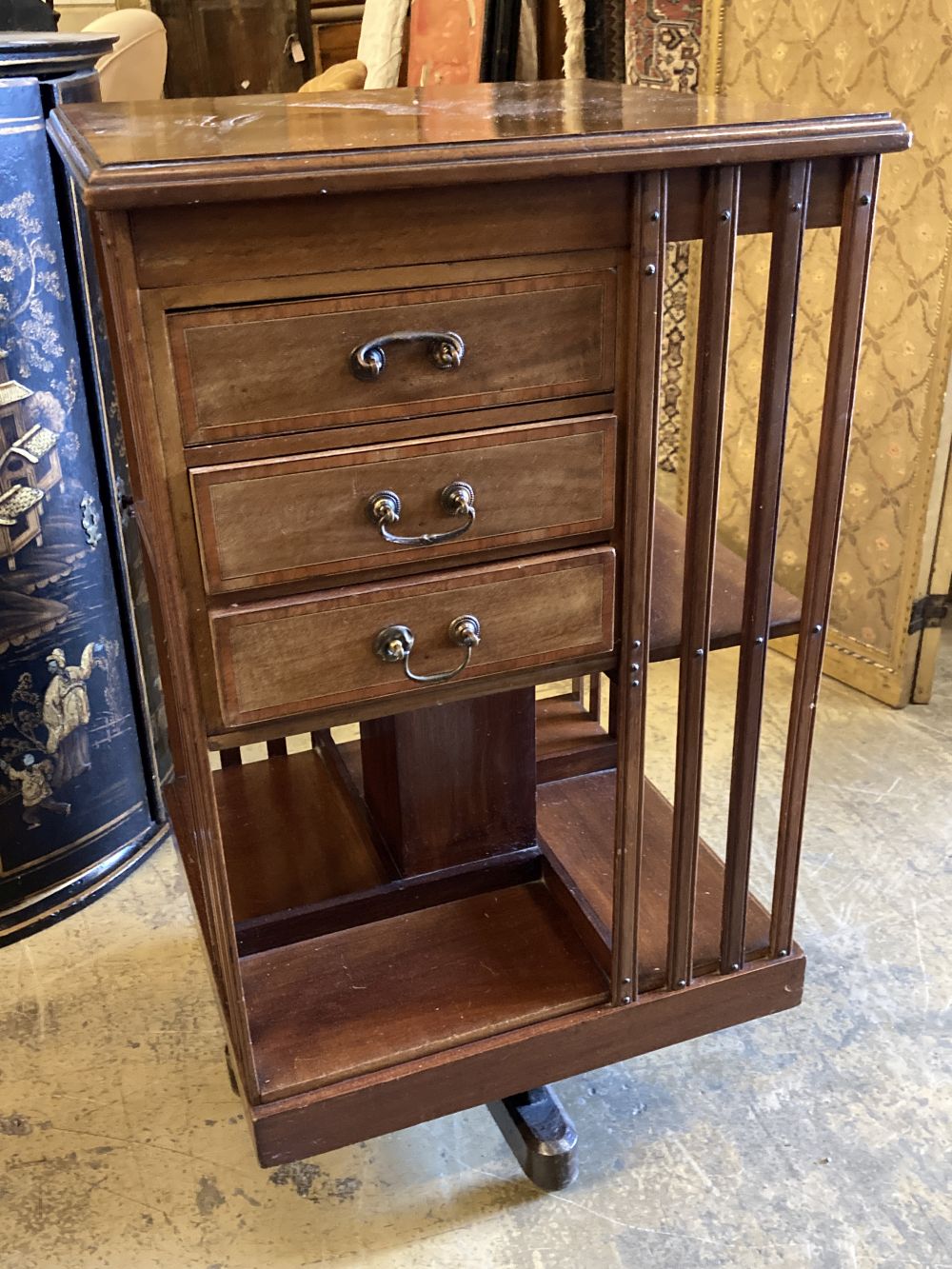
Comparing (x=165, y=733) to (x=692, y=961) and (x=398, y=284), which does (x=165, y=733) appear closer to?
(x=692, y=961)

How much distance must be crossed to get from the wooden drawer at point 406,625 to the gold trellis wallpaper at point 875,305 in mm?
1274

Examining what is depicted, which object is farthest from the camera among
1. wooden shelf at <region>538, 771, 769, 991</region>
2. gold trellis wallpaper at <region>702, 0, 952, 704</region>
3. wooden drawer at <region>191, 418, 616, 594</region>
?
gold trellis wallpaper at <region>702, 0, 952, 704</region>

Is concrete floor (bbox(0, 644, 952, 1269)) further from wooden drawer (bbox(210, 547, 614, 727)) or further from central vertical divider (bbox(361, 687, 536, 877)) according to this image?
wooden drawer (bbox(210, 547, 614, 727))

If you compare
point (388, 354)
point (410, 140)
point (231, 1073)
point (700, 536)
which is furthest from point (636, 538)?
point (231, 1073)

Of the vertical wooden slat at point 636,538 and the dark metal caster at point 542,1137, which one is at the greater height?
the vertical wooden slat at point 636,538

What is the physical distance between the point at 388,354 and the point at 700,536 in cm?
35

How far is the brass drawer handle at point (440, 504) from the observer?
3.32 ft

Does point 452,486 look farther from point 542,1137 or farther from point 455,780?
point 542,1137

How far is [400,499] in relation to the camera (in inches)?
40.3

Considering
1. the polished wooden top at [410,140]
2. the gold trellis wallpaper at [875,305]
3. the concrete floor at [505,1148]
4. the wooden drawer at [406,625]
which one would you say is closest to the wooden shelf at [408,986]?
the concrete floor at [505,1148]

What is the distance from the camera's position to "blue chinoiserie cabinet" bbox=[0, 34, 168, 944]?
1533 mm

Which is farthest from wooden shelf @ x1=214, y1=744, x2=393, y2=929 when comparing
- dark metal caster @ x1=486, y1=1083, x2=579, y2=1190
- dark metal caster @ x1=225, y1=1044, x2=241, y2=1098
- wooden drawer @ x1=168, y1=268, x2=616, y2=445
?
wooden drawer @ x1=168, y1=268, x2=616, y2=445

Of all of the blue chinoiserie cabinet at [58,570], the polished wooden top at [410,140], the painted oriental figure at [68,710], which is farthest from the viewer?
the painted oriental figure at [68,710]

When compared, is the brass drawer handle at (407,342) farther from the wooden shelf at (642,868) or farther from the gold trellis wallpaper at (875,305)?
the gold trellis wallpaper at (875,305)
